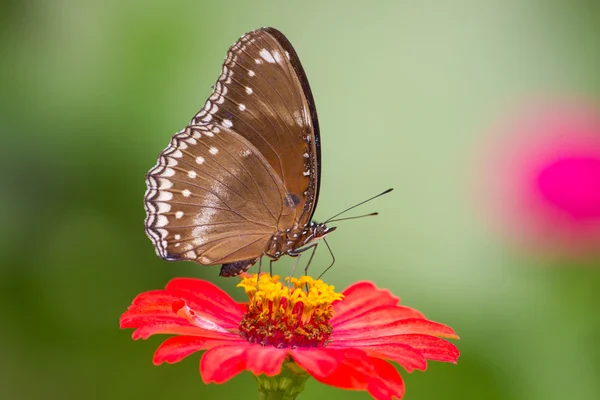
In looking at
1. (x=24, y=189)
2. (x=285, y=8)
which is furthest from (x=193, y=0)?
(x=24, y=189)

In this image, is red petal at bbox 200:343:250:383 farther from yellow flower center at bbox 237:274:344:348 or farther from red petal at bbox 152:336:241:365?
yellow flower center at bbox 237:274:344:348

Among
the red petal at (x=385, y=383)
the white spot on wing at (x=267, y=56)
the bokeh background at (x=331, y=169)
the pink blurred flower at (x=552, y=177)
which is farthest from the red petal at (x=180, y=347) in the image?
the pink blurred flower at (x=552, y=177)

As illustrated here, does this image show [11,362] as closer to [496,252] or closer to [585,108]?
[496,252]

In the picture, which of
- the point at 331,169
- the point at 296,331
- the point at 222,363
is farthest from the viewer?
the point at 331,169

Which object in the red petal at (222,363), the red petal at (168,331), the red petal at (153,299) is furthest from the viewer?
the red petal at (153,299)

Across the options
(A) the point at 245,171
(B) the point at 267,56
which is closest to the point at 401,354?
(A) the point at 245,171

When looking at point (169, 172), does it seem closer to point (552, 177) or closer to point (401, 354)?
point (401, 354)

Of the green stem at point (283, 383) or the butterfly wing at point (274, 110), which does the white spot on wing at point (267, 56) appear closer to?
the butterfly wing at point (274, 110)
